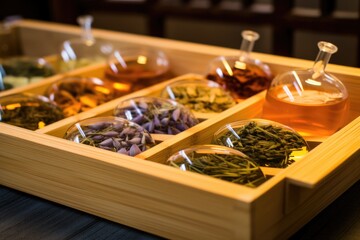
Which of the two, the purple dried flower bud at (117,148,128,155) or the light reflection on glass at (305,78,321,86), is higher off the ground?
the light reflection on glass at (305,78,321,86)

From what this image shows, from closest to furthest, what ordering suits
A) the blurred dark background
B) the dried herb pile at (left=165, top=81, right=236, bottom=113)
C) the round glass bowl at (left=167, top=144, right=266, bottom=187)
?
the round glass bowl at (left=167, top=144, right=266, bottom=187) < the dried herb pile at (left=165, top=81, right=236, bottom=113) < the blurred dark background

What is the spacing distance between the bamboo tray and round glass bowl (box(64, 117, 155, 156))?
46 millimetres

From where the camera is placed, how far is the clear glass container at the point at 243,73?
1676mm

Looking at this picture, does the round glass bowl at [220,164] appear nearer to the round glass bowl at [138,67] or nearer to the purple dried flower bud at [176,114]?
the purple dried flower bud at [176,114]

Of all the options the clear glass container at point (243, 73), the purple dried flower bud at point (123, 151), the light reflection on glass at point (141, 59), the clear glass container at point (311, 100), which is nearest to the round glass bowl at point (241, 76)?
the clear glass container at point (243, 73)

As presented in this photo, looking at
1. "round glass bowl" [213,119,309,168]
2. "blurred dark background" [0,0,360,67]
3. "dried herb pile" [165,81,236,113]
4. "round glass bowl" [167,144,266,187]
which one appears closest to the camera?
"round glass bowl" [167,144,266,187]

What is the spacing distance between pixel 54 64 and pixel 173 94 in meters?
0.65

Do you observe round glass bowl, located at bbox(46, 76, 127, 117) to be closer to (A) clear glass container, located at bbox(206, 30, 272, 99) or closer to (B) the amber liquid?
(A) clear glass container, located at bbox(206, 30, 272, 99)

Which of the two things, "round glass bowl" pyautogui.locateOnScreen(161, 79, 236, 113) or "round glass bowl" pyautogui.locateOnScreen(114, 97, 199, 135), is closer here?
"round glass bowl" pyautogui.locateOnScreen(114, 97, 199, 135)

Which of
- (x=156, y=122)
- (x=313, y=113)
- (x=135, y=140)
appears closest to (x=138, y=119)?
(x=156, y=122)

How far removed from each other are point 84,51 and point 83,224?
102 cm

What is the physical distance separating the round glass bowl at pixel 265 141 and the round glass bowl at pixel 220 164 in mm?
57

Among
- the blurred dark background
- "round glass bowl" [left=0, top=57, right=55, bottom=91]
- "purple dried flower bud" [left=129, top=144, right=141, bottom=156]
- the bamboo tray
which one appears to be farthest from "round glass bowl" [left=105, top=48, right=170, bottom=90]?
the blurred dark background

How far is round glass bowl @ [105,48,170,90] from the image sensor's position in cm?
185
